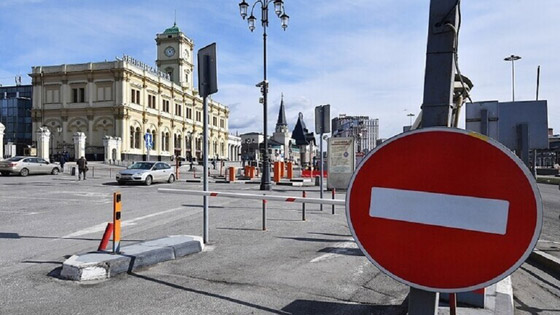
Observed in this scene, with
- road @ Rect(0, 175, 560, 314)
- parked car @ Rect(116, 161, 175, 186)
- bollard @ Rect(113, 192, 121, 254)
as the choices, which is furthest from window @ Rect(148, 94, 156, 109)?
bollard @ Rect(113, 192, 121, 254)

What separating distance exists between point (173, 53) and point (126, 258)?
8423 centimetres

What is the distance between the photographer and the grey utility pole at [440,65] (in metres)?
2.03

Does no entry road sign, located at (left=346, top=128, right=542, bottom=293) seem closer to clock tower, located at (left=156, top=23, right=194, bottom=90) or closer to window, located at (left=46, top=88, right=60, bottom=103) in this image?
window, located at (left=46, top=88, right=60, bottom=103)

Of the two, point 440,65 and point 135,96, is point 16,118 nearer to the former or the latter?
point 135,96

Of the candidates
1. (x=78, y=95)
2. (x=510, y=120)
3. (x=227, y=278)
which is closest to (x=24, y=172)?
(x=227, y=278)

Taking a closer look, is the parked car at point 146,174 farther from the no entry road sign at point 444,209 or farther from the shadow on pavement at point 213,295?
the no entry road sign at point 444,209

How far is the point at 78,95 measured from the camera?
65875mm

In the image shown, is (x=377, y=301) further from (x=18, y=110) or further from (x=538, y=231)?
(x=18, y=110)

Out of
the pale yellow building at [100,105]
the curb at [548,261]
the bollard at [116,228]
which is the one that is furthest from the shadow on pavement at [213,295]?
the pale yellow building at [100,105]

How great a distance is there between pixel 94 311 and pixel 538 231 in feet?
11.9

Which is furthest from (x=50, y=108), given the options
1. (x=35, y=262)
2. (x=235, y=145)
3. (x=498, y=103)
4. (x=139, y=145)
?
(x=498, y=103)

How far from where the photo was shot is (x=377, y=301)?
4113 mm

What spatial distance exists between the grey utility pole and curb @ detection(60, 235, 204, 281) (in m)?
4.00

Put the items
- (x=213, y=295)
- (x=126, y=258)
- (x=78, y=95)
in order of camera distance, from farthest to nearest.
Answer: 1. (x=78, y=95)
2. (x=126, y=258)
3. (x=213, y=295)
